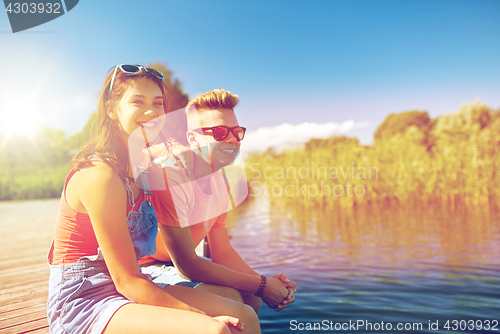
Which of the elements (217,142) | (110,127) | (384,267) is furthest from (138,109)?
(384,267)

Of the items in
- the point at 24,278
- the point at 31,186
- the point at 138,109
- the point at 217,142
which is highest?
the point at 138,109

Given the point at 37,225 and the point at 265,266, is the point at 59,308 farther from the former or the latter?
the point at 37,225

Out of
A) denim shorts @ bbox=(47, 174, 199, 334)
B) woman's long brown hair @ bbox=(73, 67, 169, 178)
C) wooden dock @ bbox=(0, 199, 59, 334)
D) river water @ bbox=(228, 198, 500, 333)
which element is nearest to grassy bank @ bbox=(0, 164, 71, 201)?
wooden dock @ bbox=(0, 199, 59, 334)

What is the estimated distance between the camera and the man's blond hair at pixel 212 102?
2172 mm

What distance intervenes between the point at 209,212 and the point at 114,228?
79 centimetres

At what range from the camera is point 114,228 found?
1.29 m

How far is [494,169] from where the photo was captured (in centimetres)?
961

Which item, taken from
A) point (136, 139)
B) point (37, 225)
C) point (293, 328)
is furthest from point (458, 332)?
point (37, 225)

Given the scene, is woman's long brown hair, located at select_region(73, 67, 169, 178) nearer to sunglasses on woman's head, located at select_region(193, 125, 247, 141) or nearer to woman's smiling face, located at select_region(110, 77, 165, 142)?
woman's smiling face, located at select_region(110, 77, 165, 142)

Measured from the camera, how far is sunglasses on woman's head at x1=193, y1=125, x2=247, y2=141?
2.12 m

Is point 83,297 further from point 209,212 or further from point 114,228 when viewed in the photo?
point 209,212

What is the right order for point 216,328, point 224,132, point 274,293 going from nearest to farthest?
point 216,328, point 274,293, point 224,132

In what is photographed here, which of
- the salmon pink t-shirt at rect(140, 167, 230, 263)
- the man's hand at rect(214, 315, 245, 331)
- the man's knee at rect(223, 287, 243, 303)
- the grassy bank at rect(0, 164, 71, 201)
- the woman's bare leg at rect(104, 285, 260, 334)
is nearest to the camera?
the woman's bare leg at rect(104, 285, 260, 334)

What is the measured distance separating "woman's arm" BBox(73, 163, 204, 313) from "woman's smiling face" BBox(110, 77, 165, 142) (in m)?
0.26
